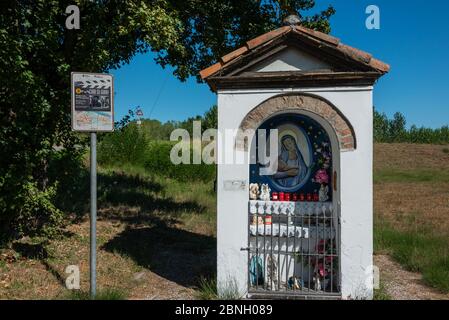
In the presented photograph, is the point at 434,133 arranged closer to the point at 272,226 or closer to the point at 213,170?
the point at 213,170

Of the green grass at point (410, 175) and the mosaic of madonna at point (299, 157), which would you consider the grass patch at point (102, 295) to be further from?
the green grass at point (410, 175)

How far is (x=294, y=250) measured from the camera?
209 inches

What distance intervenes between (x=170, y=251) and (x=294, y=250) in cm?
338

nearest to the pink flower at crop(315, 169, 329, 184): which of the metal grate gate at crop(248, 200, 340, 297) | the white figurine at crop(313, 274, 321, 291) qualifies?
the metal grate gate at crop(248, 200, 340, 297)

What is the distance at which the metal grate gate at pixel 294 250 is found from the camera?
5227mm

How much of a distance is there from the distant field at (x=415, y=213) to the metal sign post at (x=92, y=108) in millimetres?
5209

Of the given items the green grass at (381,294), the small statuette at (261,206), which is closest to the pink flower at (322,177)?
the small statuette at (261,206)

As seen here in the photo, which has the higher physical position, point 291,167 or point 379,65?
point 379,65

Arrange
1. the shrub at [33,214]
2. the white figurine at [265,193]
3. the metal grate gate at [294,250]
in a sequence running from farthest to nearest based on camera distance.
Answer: the shrub at [33,214] < the white figurine at [265,193] < the metal grate gate at [294,250]

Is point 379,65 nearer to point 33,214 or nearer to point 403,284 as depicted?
point 403,284

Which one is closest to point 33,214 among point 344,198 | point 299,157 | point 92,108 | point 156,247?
point 156,247

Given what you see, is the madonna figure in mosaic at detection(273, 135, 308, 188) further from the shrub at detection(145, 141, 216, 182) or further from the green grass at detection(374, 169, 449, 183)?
the green grass at detection(374, 169, 449, 183)
